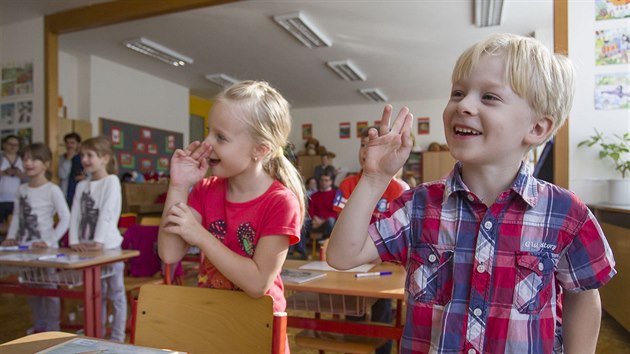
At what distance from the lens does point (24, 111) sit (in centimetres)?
513

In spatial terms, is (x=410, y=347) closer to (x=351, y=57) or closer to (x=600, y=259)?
(x=600, y=259)

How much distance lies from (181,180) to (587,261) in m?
0.88

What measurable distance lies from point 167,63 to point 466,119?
24.8ft

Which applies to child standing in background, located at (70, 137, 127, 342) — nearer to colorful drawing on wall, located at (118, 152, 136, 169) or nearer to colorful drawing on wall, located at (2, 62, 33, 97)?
colorful drawing on wall, located at (2, 62, 33, 97)

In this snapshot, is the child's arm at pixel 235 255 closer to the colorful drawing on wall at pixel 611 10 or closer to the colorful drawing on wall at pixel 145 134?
the colorful drawing on wall at pixel 611 10

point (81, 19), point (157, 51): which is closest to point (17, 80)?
point (81, 19)

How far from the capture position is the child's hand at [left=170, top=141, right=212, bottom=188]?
1.16 m

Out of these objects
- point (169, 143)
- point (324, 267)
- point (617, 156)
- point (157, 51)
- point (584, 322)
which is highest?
point (157, 51)

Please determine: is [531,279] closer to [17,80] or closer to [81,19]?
[81,19]

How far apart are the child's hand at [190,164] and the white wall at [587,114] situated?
2.84 metres

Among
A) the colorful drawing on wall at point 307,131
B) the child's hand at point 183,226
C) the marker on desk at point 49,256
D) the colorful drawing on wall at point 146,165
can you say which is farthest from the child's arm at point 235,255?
the colorful drawing on wall at point 307,131

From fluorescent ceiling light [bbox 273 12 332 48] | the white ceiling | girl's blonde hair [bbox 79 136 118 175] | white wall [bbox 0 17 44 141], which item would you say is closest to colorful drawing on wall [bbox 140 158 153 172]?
the white ceiling

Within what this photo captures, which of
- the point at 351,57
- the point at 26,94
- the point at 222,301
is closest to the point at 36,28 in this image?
the point at 26,94

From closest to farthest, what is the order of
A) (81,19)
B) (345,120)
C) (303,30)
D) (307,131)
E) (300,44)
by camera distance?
1. (81,19)
2. (303,30)
3. (300,44)
4. (345,120)
5. (307,131)
